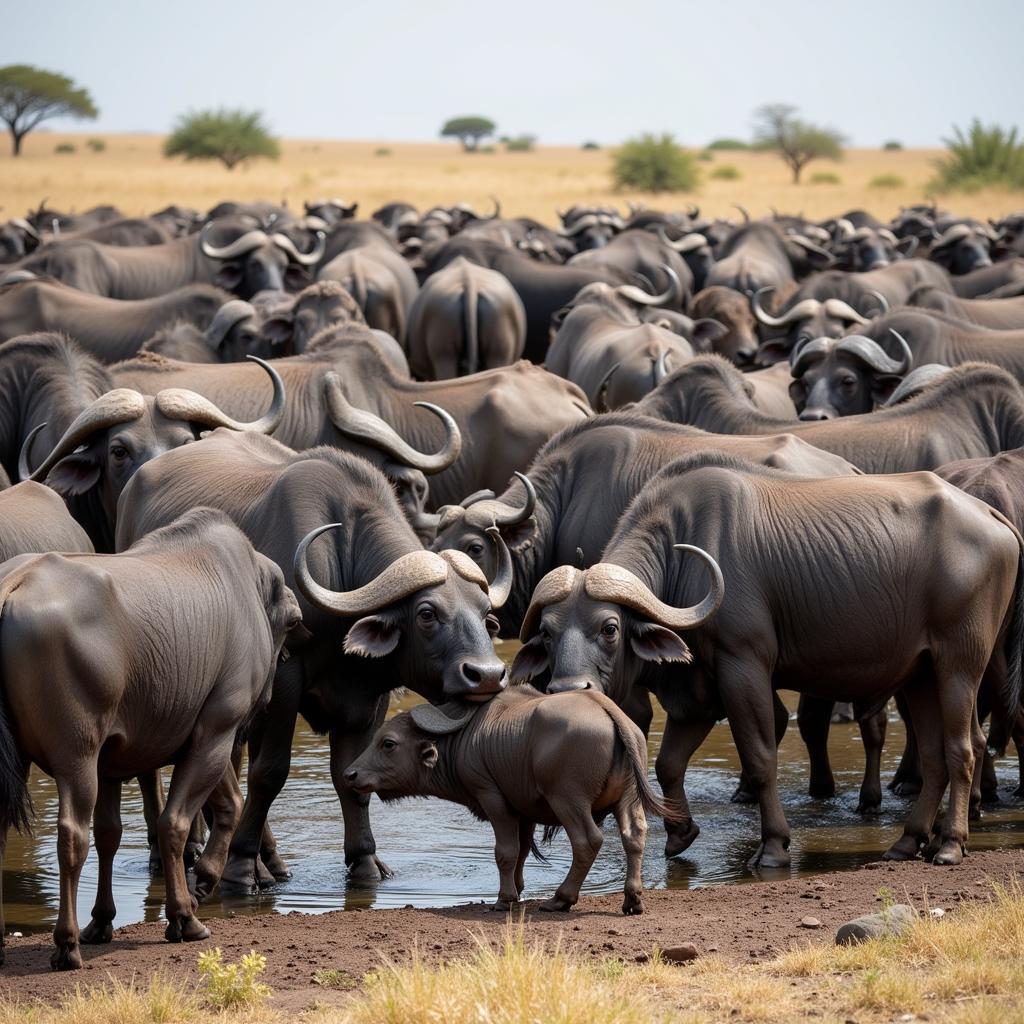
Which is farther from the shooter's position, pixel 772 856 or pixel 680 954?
pixel 772 856

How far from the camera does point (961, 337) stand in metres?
14.7

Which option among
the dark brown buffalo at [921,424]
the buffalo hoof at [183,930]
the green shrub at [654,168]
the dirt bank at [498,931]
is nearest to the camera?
the dirt bank at [498,931]

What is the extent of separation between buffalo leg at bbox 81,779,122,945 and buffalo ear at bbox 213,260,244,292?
44.8ft

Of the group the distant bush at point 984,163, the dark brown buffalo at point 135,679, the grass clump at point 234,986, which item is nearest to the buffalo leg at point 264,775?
the dark brown buffalo at point 135,679

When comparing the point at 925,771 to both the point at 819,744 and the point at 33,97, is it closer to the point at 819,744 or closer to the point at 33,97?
the point at 819,744

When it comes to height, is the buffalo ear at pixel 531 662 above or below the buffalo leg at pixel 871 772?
above

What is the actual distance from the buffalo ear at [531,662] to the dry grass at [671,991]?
2061mm

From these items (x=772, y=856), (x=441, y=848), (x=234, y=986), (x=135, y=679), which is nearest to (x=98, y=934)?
(x=135, y=679)

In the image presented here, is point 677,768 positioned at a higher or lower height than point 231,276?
lower

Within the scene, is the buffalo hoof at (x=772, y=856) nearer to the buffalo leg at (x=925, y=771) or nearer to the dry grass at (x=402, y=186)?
the buffalo leg at (x=925, y=771)

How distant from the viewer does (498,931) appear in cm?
700

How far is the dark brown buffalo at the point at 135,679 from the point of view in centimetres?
644

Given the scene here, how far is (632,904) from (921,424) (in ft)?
15.9

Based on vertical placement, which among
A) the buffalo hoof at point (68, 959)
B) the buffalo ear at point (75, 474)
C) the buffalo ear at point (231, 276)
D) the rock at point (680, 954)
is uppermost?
the buffalo ear at point (231, 276)
